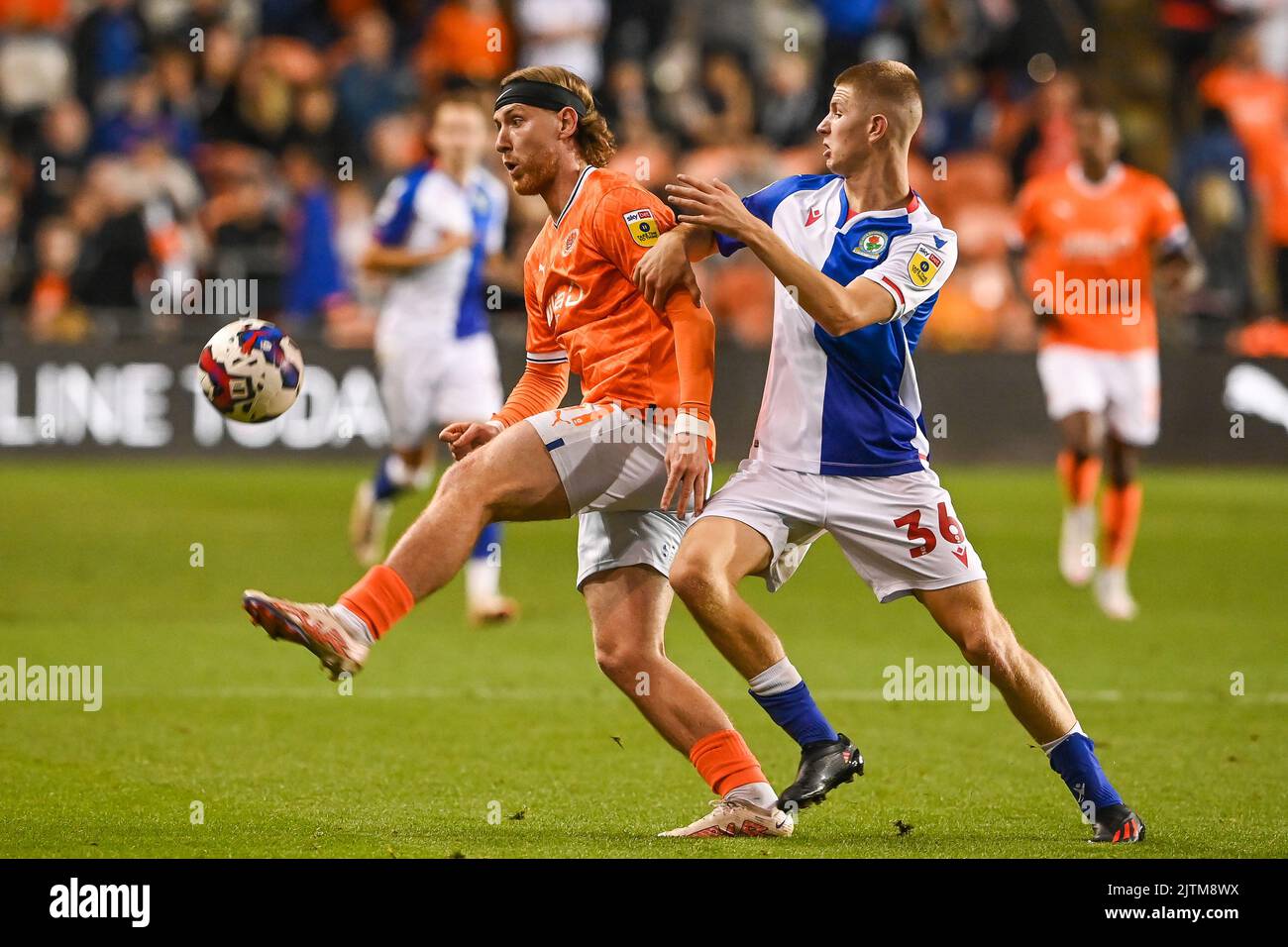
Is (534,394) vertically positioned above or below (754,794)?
above

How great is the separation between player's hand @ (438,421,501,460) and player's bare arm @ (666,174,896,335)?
2.85ft

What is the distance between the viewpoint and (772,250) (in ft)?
17.6

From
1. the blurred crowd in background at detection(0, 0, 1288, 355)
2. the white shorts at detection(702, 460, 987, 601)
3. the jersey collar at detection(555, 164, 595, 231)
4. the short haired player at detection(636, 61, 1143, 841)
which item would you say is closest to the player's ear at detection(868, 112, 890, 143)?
the short haired player at detection(636, 61, 1143, 841)

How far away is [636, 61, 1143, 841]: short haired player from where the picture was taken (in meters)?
5.64

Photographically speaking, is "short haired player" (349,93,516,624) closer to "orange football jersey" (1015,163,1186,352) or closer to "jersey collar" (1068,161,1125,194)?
"orange football jersey" (1015,163,1186,352)

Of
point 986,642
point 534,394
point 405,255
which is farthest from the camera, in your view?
point 405,255

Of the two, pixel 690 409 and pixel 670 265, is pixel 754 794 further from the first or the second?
pixel 670 265

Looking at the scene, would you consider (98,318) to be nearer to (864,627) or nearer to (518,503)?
(864,627)

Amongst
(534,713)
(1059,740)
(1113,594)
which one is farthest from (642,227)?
(1113,594)

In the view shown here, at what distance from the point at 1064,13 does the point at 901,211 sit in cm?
1630

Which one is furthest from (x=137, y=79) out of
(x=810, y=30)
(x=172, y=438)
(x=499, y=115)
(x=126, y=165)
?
(x=499, y=115)

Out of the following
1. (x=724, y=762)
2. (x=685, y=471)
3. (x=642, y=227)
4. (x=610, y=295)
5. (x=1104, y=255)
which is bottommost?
(x=724, y=762)

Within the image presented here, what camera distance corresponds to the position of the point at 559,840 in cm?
575

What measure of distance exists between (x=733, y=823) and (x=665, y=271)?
1.63 meters
